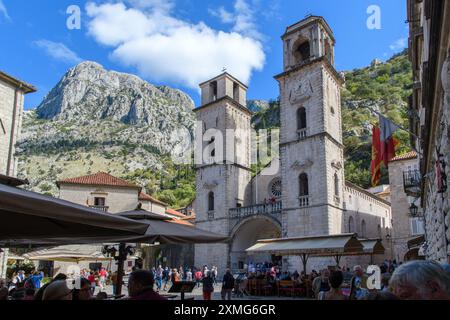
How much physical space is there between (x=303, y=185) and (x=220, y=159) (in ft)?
28.1

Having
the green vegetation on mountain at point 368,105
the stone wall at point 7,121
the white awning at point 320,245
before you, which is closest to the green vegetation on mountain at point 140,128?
the green vegetation on mountain at point 368,105

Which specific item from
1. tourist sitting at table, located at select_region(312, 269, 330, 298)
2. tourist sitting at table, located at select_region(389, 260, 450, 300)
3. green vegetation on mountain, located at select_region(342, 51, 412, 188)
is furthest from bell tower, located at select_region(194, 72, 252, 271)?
tourist sitting at table, located at select_region(389, 260, 450, 300)

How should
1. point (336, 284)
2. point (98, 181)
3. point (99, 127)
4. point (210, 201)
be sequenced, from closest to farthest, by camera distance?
point (336, 284), point (210, 201), point (98, 181), point (99, 127)

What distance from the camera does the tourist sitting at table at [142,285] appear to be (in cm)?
371

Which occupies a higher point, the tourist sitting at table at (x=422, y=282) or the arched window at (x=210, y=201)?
the arched window at (x=210, y=201)

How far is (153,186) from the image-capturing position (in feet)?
301

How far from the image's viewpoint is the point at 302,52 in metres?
32.9

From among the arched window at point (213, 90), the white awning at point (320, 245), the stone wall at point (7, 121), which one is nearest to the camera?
the white awning at point (320, 245)

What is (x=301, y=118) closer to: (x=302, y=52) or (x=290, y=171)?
(x=290, y=171)

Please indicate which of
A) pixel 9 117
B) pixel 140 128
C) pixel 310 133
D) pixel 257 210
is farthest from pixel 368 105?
pixel 9 117

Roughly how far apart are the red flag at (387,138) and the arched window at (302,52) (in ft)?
63.9

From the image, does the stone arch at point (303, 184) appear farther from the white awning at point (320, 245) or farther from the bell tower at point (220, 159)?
the white awning at point (320, 245)

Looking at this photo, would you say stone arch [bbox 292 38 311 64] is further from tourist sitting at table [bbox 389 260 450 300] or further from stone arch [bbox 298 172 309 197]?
tourist sitting at table [bbox 389 260 450 300]

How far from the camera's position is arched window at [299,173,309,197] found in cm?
2920
